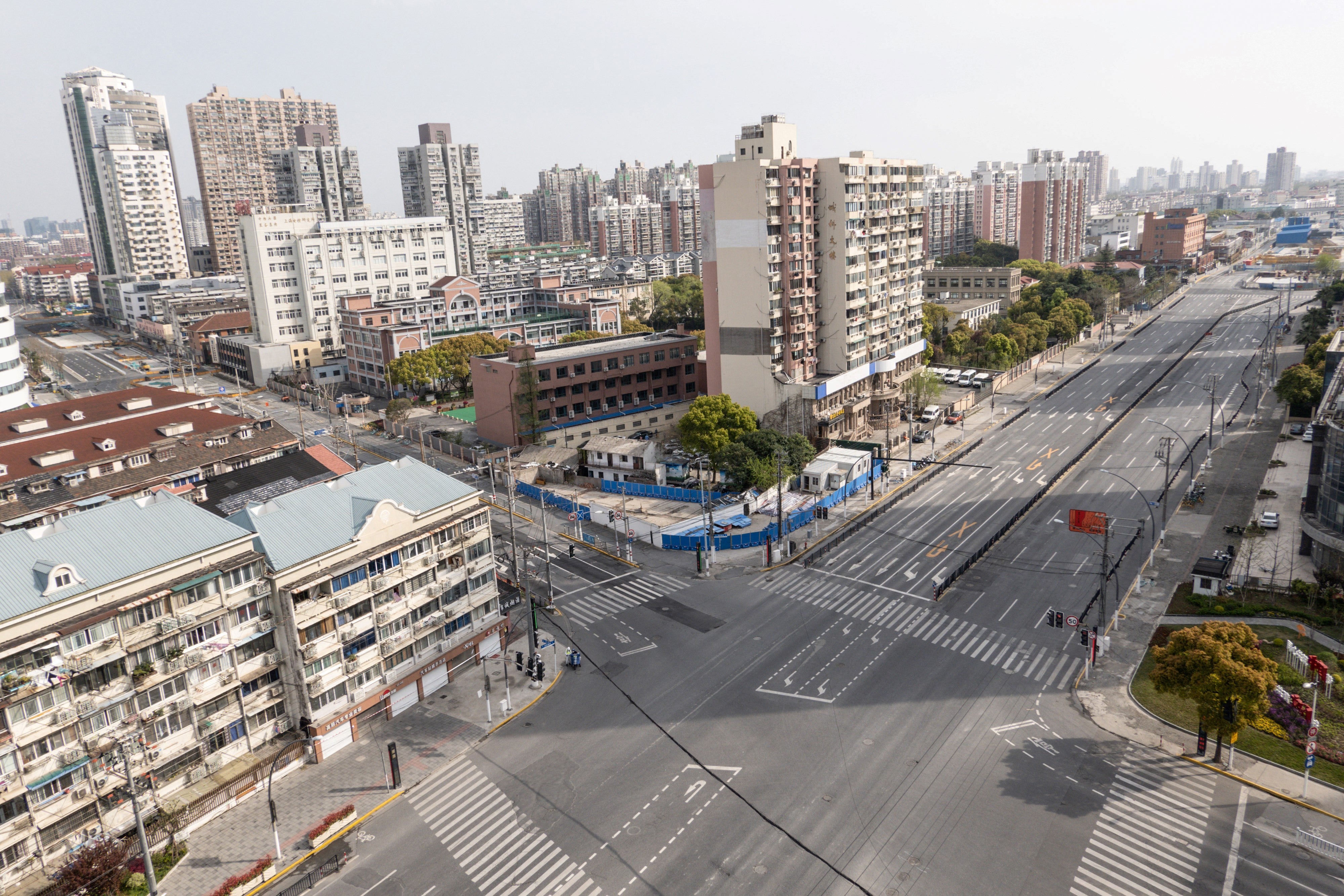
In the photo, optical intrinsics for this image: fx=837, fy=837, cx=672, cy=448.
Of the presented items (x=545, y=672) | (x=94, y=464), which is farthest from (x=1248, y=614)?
(x=94, y=464)

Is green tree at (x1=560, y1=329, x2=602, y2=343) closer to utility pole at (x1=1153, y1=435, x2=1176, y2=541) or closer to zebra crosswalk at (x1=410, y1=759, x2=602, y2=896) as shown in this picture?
utility pole at (x1=1153, y1=435, x2=1176, y2=541)

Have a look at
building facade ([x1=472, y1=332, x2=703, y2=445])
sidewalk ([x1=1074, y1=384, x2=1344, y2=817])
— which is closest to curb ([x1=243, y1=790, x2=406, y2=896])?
A: sidewalk ([x1=1074, y1=384, x2=1344, y2=817])

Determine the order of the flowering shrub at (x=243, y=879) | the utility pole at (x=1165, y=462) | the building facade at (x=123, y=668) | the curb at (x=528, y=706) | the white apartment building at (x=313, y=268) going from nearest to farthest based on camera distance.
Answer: the building facade at (x=123, y=668) < the flowering shrub at (x=243, y=879) < the curb at (x=528, y=706) < the utility pole at (x=1165, y=462) < the white apartment building at (x=313, y=268)

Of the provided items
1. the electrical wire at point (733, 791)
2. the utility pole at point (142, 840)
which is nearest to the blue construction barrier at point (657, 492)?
the electrical wire at point (733, 791)

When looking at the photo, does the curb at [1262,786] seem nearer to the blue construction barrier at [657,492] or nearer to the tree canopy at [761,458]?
the tree canopy at [761,458]

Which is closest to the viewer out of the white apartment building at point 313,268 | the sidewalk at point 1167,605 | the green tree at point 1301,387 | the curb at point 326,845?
the curb at point 326,845

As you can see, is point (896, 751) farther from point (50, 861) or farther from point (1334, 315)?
point (1334, 315)
